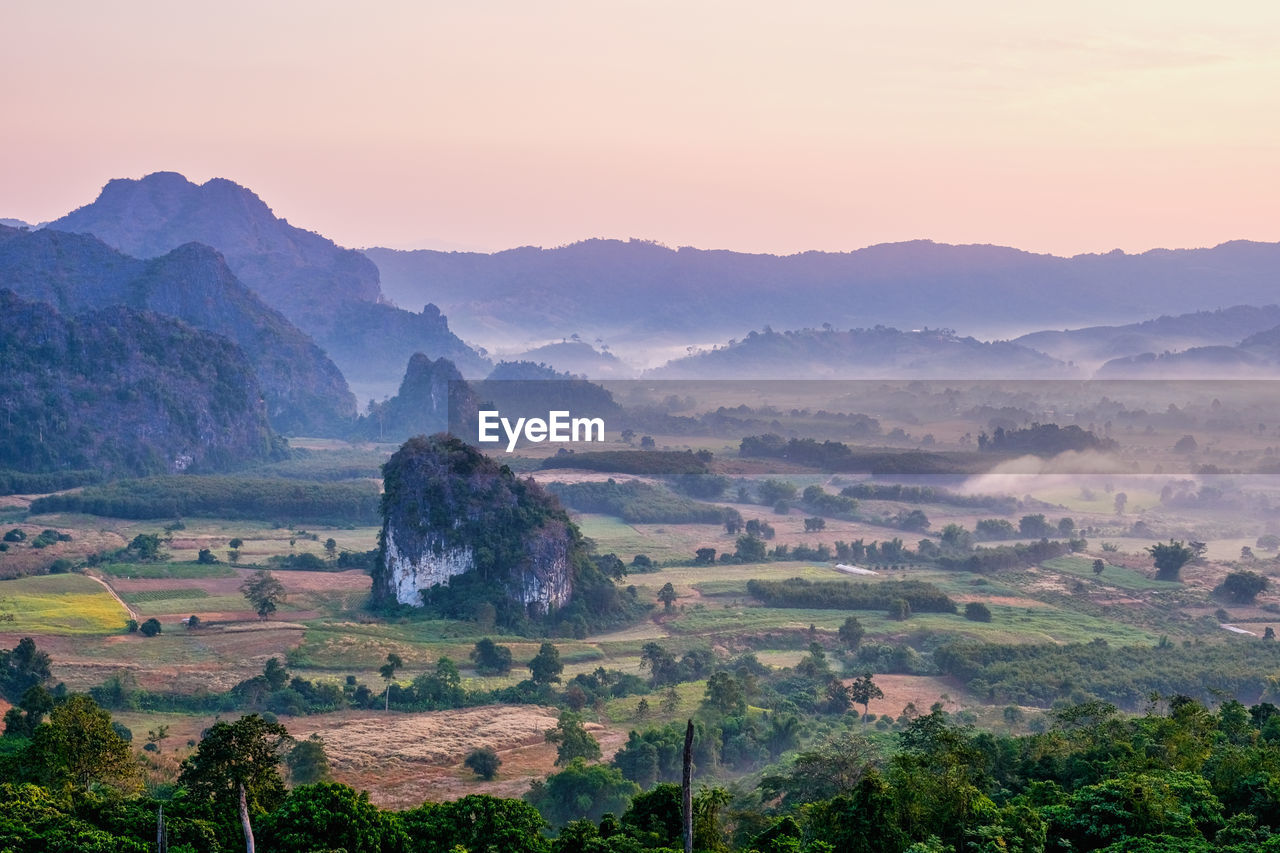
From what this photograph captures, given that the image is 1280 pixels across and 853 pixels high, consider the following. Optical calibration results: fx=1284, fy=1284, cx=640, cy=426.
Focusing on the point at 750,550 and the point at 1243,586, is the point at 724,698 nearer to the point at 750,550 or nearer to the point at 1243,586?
the point at 750,550

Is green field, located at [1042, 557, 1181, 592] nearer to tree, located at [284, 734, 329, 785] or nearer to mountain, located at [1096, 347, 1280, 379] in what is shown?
tree, located at [284, 734, 329, 785]

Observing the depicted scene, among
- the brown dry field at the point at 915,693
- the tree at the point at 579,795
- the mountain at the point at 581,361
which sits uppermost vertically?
the mountain at the point at 581,361

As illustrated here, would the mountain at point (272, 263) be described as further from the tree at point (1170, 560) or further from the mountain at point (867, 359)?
the tree at point (1170, 560)

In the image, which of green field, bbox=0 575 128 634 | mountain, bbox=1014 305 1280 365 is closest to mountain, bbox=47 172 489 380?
mountain, bbox=1014 305 1280 365

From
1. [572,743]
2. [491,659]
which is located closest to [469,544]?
[491,659]

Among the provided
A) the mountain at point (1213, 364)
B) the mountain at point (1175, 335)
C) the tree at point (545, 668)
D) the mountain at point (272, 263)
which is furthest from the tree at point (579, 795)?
the mountain at point (1175, 335)

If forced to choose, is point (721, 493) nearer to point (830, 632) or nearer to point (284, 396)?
point (830, 632)
